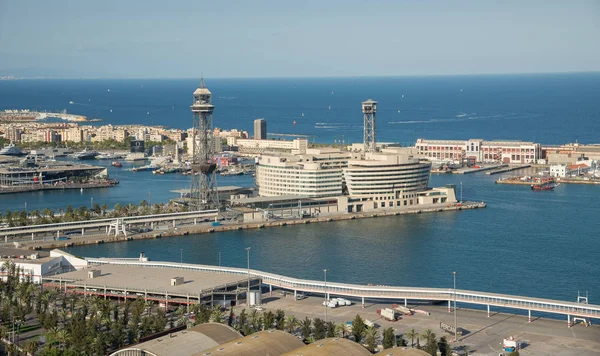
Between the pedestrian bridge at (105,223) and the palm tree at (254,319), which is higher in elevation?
the pedestrian bridge at (105,223)

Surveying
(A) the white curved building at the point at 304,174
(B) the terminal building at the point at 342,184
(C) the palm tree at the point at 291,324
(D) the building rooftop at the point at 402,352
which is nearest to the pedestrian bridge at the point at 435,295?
(C) the palm tree at the point at 291,324

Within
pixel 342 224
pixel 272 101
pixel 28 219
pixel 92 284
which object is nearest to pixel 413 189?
pixel 342 224

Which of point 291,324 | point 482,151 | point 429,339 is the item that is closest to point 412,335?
point 429,339

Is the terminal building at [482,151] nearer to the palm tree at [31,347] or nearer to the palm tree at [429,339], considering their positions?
the palm tree at [429,339]

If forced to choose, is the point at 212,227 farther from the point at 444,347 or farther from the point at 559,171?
the point at 559,171

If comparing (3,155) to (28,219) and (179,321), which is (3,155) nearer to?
(28,219)
